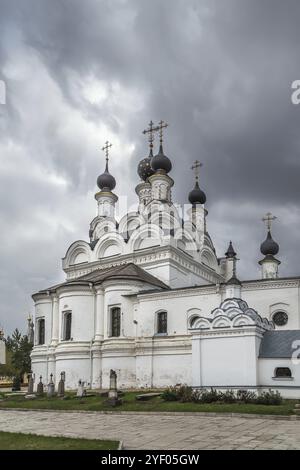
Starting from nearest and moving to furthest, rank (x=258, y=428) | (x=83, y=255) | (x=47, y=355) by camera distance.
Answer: (x=258, y=428)
(x=47, y=355)
(x=83, y=255)

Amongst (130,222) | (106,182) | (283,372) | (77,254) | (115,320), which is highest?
(106,182)

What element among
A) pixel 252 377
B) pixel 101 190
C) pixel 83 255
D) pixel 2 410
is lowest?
pixel 2 410

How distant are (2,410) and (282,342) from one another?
11119 millimetres

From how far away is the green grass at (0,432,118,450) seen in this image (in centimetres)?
1014

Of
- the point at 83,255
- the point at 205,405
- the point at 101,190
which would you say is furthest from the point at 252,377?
the point at 101,190

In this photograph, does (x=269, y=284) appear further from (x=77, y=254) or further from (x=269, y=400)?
(x=77, y=254)

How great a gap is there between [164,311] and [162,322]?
62 centimetres

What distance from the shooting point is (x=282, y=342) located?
20859 millimetres

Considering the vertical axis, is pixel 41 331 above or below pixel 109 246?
below

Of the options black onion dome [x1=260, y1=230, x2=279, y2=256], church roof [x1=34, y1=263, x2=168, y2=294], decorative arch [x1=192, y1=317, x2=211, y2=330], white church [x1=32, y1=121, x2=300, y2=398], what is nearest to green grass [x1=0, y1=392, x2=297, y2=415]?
white church [x1=32, y1=121, x2=300, y2=398]

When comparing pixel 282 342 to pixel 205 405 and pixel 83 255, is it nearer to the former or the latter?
pixel 205 405

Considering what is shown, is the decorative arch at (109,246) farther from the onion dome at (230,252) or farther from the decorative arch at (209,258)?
the onion dome at (230,252)

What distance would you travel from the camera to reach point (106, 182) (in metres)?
41.4

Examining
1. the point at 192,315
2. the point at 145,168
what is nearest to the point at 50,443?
the point at 192,315
